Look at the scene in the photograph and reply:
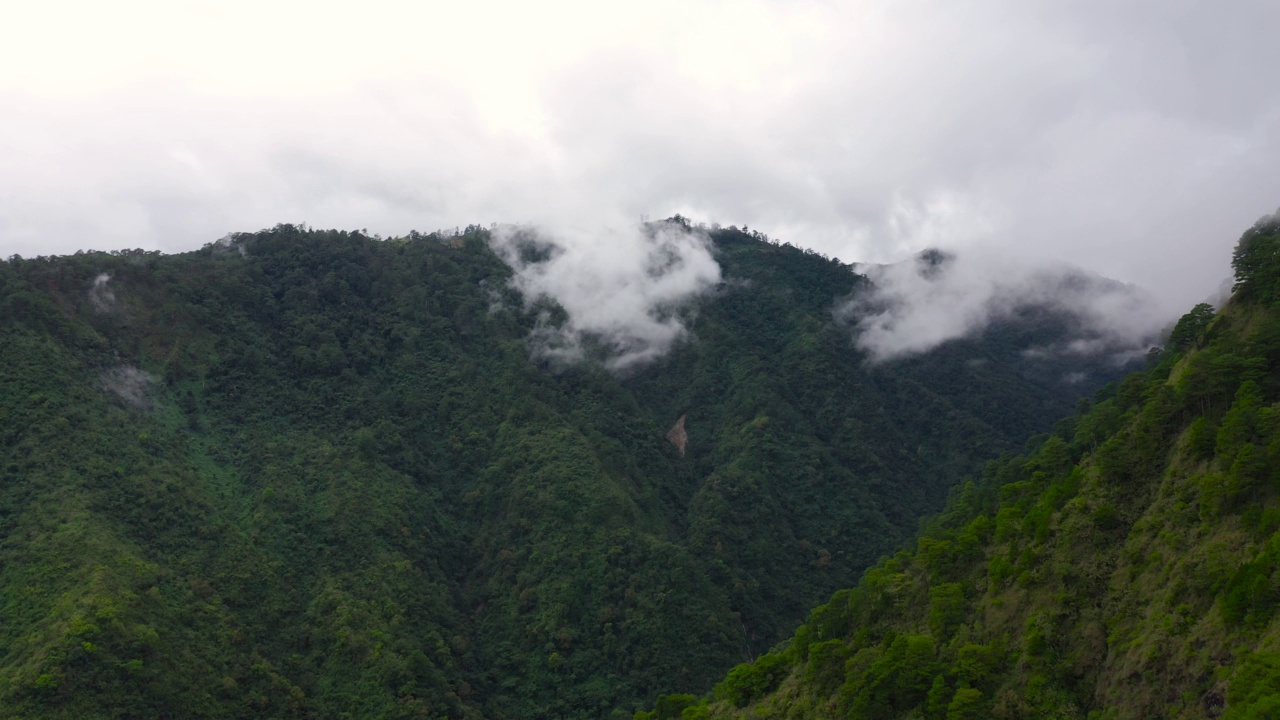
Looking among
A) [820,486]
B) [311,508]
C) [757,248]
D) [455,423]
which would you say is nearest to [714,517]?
[820,486]

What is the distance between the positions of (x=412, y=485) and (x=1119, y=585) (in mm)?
82604

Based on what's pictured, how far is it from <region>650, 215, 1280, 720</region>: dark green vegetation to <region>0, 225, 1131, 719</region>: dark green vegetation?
1049mm

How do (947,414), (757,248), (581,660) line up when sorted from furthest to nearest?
(757,248) < (947,414) < (581,660)

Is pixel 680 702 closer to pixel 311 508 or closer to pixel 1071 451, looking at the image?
pixel 1071 451

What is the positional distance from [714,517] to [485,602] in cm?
3141

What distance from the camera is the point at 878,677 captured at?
1829 inches

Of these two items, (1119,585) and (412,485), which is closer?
(1119,585)

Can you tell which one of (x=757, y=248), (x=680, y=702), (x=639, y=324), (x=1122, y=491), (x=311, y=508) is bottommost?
(x=680, y=702)

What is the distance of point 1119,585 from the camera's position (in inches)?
1619

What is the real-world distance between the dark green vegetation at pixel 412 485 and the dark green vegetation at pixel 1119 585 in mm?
1049

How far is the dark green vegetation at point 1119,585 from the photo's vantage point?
3391 cm

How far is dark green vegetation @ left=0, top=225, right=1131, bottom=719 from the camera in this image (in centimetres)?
7131

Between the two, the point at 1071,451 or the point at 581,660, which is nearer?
the point at 1071,451

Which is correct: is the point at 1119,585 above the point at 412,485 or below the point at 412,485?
below
